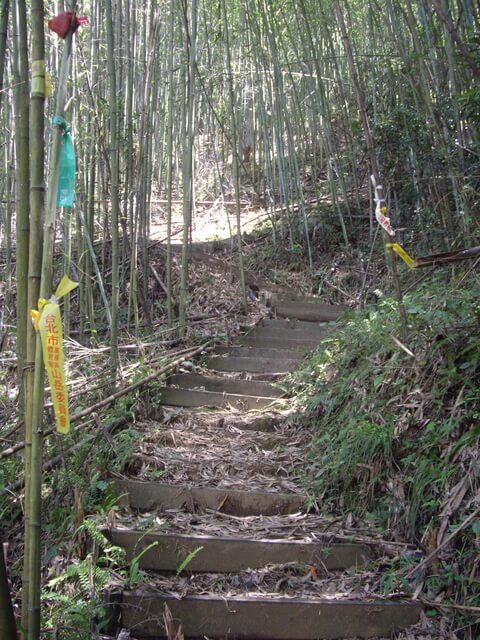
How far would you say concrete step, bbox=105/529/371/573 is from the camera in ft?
8.54

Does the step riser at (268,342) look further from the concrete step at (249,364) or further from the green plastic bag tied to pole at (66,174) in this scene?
the green plastic bag tied to pole at (66,174)

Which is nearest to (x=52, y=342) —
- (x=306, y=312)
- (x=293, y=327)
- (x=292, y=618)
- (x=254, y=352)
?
(x=292, y=618)

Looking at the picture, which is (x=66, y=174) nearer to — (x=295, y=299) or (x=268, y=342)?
(x=268, y=342)

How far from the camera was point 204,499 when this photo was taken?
122 inches

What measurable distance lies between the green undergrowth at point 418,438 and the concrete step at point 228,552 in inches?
9.7

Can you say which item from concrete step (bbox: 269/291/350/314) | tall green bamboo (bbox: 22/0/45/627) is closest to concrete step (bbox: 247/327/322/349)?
concrete step (bbox: 269/291/350/314)

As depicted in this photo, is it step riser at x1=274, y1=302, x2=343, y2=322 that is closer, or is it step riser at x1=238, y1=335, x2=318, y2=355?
step riser at x1=238, y1=335, x2=318, y2=355

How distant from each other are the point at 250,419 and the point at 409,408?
1.46m

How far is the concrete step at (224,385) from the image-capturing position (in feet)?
15.8

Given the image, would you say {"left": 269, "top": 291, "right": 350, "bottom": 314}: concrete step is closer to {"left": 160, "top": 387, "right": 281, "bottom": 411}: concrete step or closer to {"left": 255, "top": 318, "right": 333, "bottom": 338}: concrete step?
{"left": 255, "top": 318, "right": 333, "bottom": 338}: concrete step

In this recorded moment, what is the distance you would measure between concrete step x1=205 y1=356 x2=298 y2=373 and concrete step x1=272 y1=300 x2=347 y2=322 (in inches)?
55.9

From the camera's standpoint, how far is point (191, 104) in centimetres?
568

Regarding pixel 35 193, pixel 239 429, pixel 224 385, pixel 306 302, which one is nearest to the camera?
pixel 35 193

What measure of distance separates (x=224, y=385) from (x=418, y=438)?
2.22 metres
